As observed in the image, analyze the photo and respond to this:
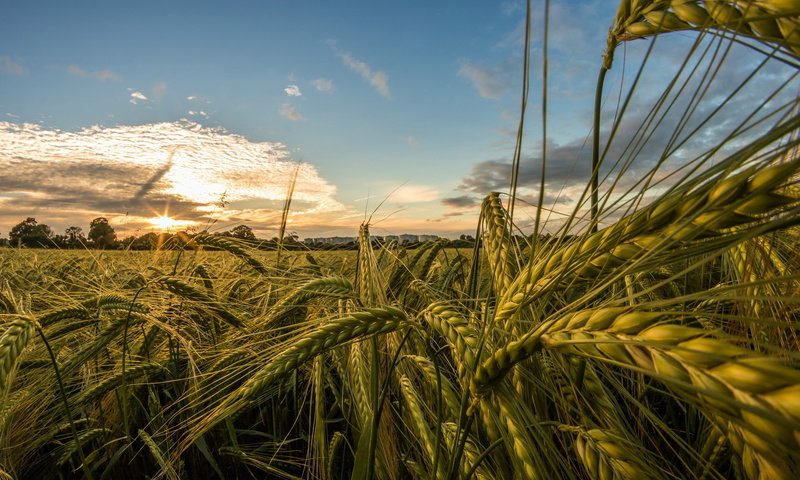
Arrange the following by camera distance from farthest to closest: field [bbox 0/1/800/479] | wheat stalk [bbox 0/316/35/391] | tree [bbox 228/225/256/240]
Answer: tree [bbox 228/225/256/240] < wheat stalk [bbox 0/316/35/391] < field [bbox 0/1/800/479]

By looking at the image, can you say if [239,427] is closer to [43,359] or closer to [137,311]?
[137,311]

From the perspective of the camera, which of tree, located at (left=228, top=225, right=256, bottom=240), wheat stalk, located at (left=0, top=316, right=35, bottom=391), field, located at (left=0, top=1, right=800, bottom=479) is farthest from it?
tree, located at (left=228, top=225, right=256, bottom=240)

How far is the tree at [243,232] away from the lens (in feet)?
12.5

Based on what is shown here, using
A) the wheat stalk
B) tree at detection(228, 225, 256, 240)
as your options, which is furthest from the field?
tree at detection(228, 225, 256, 240)

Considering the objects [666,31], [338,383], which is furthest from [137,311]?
[666,31]

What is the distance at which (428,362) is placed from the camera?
62.1 inches

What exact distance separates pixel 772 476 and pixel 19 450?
10.8 feet

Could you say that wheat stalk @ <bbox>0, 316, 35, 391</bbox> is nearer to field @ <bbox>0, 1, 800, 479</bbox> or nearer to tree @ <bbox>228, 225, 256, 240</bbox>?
field @ <bbox>0, 1, 800, 479</bbox>

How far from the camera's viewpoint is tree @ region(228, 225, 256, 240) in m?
3.82

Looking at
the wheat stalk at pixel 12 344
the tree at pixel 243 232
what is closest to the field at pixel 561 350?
the wheat stalk at pixel 12 344

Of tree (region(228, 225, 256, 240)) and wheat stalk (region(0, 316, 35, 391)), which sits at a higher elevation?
tree (region(228, 225, 256, 240))

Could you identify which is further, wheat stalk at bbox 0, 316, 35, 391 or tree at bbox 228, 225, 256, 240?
tree at bbox 228, 225, 256, 240

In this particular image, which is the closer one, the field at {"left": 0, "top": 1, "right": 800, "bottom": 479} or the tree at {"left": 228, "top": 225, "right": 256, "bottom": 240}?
the field at {"left": 0, "top": 1, "right": 800, "bottom": 479}

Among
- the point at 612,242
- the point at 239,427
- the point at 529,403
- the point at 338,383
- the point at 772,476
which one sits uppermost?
the point at 612,242
